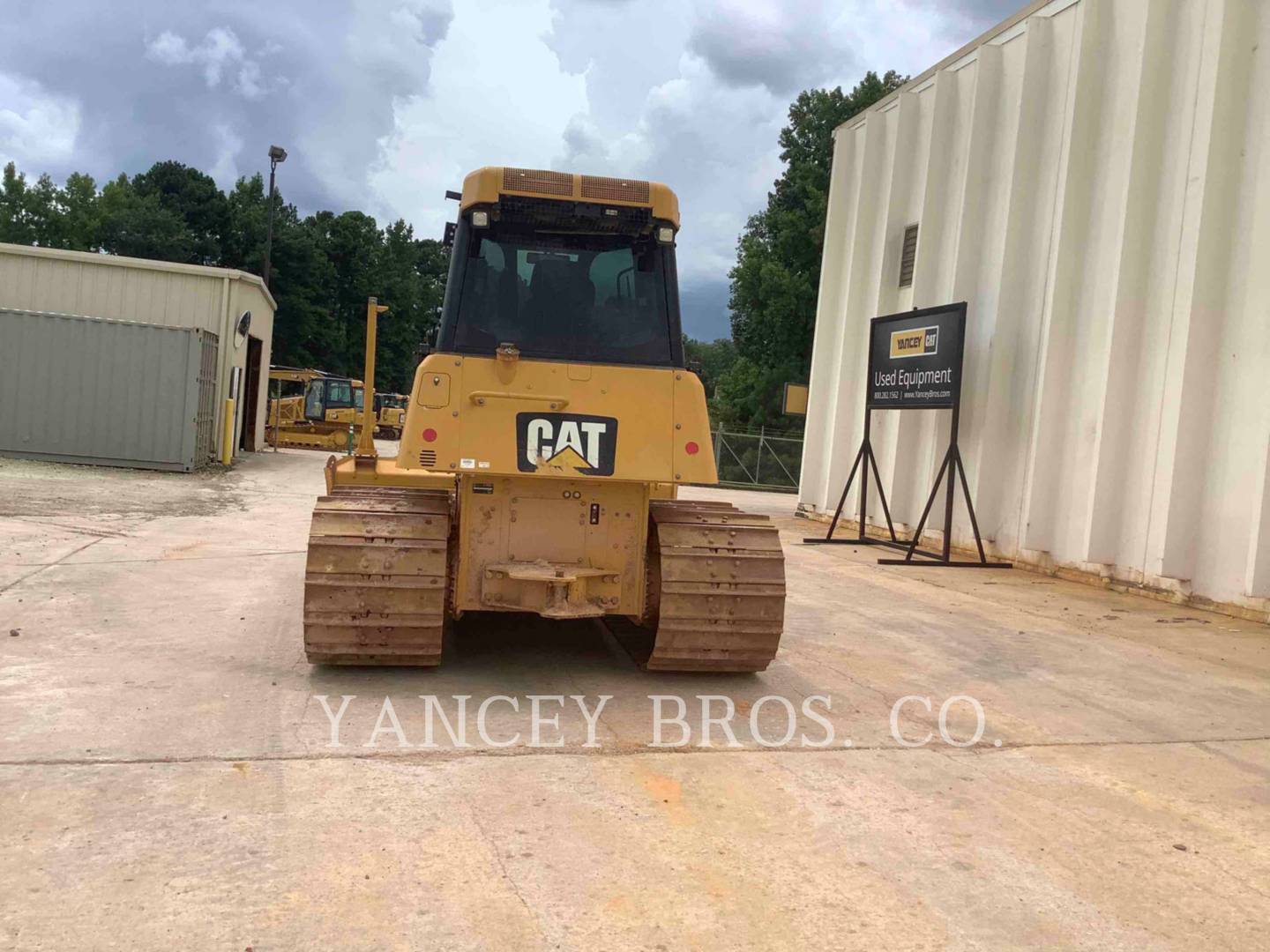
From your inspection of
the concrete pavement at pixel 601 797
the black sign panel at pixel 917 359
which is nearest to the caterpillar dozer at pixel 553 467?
the concrete pavement at pixel 601 797

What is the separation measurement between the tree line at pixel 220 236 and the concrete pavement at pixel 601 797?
5597 cm

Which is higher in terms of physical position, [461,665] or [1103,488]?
[1103,488]

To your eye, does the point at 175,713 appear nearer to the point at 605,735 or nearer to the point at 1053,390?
the point at 605,735

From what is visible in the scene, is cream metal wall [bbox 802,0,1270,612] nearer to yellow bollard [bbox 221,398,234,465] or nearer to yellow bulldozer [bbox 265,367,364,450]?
yellow bollard [bbox 221,398,234,465]

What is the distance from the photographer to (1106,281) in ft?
41.3

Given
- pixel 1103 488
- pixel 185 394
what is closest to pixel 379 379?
pixel 185 394

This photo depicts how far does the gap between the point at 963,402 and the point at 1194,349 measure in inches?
164

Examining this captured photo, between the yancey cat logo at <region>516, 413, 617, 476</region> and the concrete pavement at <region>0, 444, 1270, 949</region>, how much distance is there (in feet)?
4.25

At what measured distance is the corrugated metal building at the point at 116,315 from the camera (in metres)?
19.4

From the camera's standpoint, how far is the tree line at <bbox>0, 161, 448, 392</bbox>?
Answer: 60906 millimetres

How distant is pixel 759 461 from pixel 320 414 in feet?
50.5

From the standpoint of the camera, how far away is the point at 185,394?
19.9 meters

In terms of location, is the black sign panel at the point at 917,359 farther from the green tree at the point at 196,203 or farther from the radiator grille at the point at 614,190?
the green tree at the point at 196,203

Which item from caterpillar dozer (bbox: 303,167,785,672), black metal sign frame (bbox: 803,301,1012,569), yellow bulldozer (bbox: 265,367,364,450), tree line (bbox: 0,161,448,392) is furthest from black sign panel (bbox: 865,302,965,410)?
tree line (bbox: 0,161,448,392)
